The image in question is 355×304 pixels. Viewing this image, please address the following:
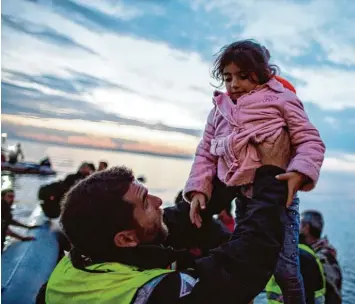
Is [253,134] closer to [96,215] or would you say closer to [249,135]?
[249,135]

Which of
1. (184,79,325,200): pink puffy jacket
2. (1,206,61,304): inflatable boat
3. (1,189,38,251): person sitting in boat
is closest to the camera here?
(184,79,325,200): pink puffy jacket

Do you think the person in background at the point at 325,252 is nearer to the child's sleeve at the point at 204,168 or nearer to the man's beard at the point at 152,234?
the child's sleeve at the point at 204,168

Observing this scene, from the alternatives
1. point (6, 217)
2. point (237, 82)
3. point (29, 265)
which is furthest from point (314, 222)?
point (6, 217)

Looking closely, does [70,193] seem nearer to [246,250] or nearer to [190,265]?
[190,265]

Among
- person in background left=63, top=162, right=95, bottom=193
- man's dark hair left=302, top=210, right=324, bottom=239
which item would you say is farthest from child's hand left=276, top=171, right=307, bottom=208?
person in background left=63, top=162, right=95, bottom=193

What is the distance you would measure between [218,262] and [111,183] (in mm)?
401

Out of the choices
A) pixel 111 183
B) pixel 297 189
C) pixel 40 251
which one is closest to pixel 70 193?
pixel 111 183

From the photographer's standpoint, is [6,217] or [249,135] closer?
[249,135]

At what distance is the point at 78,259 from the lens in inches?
58.4

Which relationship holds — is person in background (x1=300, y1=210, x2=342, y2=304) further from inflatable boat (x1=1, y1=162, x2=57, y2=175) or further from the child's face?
inflatable boat (x1=1, y1=162, x2=57, y2=175)

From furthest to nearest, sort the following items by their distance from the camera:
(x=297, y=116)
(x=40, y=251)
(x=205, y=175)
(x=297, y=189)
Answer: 1. (x=40, y=251)
2. (x=205, y=175)
3. (x=297, y=116)
4. (x=297, y=189)

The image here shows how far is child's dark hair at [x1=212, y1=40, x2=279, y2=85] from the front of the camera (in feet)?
5.59

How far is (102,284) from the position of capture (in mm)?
1356

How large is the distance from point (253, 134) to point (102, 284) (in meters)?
0.65
